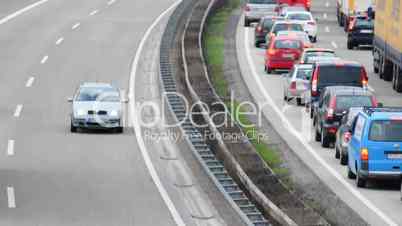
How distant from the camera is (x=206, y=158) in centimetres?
3412

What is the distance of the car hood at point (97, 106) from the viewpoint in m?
39.9

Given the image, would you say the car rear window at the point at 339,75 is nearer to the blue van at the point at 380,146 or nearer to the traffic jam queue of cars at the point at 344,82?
the traffic jam queue of cars at the point at 344,82

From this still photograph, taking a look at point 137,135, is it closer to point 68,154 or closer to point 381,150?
point 68,154

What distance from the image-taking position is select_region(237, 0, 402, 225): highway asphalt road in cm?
2825

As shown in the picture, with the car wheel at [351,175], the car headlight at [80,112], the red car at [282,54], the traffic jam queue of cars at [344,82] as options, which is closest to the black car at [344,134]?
the traffic jam queue of cars at [344,82]

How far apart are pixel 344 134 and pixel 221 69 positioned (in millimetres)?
21712

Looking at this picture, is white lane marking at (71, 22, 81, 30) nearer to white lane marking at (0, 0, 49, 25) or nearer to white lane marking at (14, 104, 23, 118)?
white lane marking at (0, 0, 49, 25)

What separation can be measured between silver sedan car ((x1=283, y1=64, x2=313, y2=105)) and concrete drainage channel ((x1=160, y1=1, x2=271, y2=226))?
11.0 feet

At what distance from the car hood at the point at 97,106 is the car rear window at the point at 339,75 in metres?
6.05

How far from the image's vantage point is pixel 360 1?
229 ft

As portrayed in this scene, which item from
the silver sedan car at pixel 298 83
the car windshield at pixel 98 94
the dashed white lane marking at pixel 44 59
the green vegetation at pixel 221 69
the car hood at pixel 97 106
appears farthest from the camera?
the dashed white lane marking at pixel 44 59

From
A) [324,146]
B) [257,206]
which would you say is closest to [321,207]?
[257,206]

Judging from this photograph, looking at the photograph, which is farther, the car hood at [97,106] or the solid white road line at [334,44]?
the solid white road line at [334,44]

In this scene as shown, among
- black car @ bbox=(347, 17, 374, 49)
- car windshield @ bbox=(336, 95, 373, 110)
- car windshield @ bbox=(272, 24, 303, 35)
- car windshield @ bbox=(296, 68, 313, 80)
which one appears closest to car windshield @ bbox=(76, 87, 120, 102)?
car windshield @ bbox=(296, 68, 313, 80)
